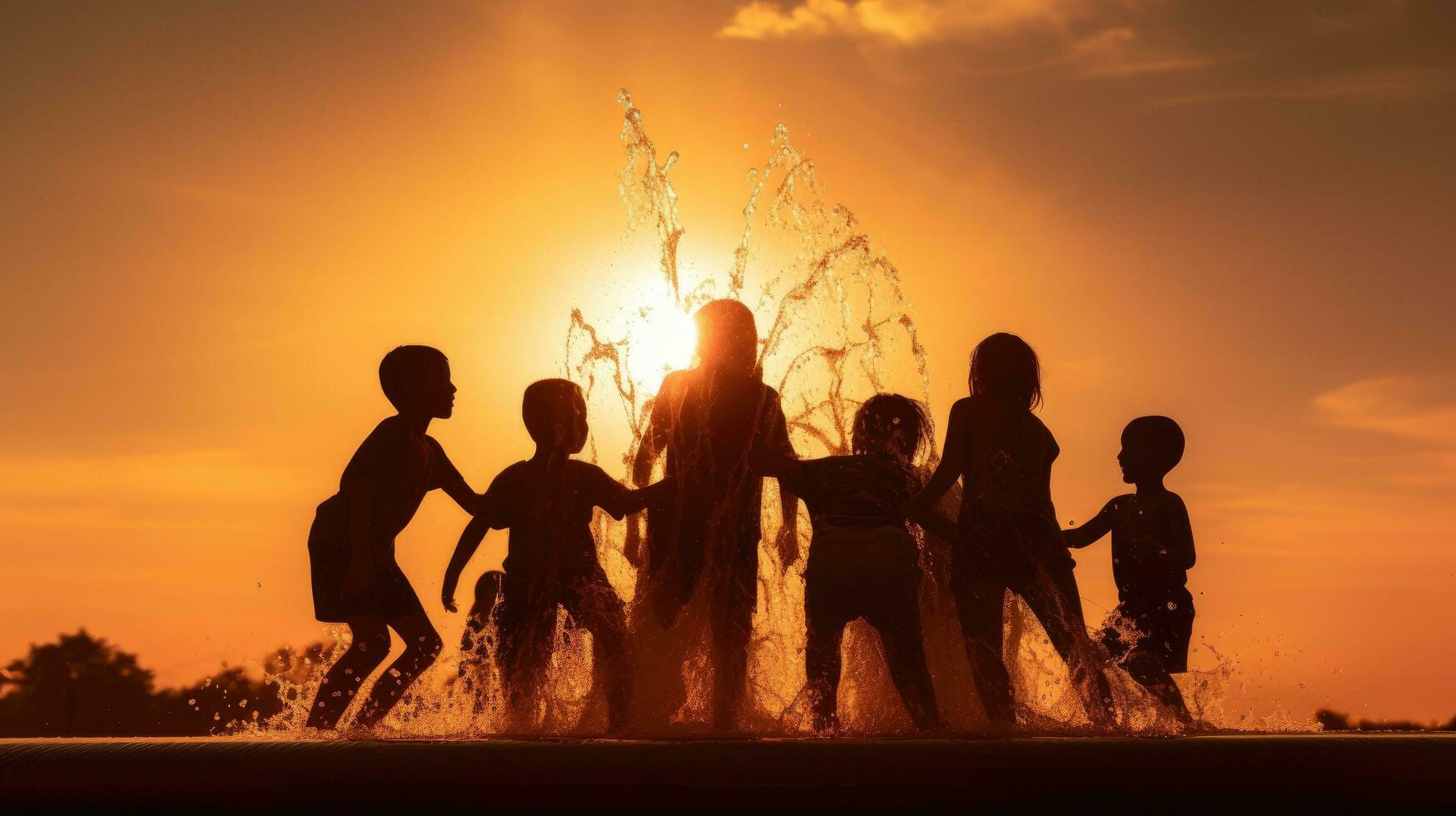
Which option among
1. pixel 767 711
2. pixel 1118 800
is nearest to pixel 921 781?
pixel 1118 800

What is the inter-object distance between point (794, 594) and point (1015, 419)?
146cm

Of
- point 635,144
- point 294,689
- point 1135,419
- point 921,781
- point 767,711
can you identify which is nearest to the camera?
point 921,781

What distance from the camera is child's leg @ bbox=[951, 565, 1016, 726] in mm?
6953

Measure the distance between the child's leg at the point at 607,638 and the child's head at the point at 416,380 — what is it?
4.06 ft

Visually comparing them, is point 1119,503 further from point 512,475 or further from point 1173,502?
point 512,475

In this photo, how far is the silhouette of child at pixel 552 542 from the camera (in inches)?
274

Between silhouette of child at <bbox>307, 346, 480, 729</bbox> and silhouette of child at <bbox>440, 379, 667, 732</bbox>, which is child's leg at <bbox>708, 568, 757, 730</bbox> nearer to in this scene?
silhouette of child at <bbox>440, 379, 667, 732</bbox>

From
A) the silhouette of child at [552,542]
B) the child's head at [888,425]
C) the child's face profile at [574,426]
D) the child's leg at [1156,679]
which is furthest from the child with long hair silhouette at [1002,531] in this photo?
the child's face profile at [574,426]

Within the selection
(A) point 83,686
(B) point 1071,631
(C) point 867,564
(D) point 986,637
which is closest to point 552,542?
(C) point 867,564

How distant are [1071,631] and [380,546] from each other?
11.1ft

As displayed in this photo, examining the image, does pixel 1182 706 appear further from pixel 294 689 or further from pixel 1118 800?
pixel 294 689

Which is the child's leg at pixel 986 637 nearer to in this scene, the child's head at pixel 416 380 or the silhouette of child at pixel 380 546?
the silhouette of child at pixel 380 546

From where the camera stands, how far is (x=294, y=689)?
744 cm

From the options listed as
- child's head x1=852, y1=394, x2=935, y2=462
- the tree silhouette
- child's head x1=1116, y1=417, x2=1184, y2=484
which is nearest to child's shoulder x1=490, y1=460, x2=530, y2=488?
child's head x1=852, y1=394, x2=935, y2=462
